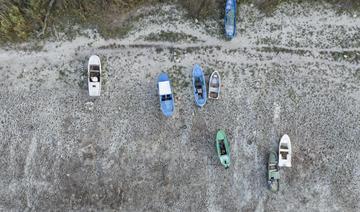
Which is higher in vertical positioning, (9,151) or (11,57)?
(11,57)

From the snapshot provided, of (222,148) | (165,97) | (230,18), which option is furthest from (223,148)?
(230,18)

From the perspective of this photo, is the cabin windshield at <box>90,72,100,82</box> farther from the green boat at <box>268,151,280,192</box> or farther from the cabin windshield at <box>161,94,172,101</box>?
the green boat at <box>268,151,280,192</box>

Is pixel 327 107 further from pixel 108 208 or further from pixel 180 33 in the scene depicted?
pixel 108 208

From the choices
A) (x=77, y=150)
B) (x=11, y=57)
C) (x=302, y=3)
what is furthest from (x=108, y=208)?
(x=302, y=3)

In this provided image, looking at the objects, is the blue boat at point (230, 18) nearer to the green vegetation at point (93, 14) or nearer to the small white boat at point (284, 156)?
the green vegetation at point (93, 14)

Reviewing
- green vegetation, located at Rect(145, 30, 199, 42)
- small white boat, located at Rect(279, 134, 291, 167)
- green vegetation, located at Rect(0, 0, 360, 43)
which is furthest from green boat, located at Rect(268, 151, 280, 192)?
green vegetation, located at Rect(0, 0, 360, 43)

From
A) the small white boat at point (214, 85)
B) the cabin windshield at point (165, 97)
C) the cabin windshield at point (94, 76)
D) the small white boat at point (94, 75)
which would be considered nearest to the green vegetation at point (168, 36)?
the small white boat at point (214, 85)

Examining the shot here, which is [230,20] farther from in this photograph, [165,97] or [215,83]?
[165,97]
